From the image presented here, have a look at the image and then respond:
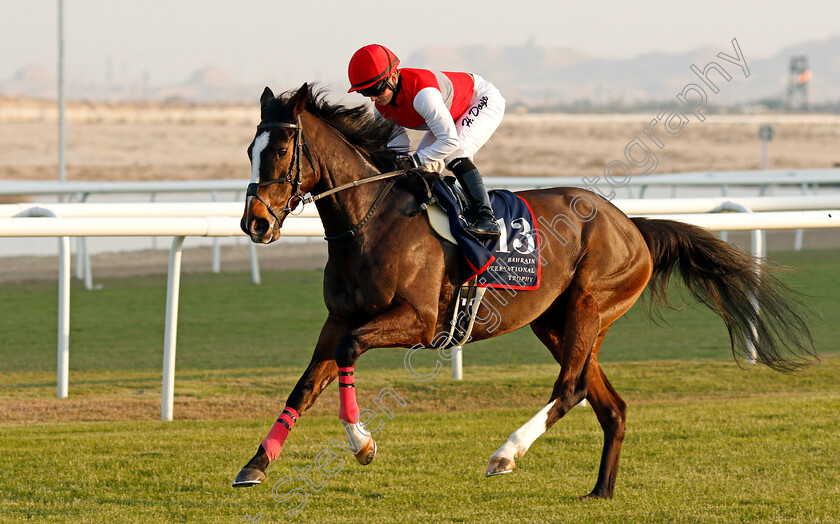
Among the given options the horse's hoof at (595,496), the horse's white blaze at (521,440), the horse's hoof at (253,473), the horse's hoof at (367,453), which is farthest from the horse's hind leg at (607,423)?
the horse's hoof at (253,473)

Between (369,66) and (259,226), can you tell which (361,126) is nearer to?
(369,66)

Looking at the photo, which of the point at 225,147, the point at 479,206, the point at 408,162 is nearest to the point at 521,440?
the point at 479,206

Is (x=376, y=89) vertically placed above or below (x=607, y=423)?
above

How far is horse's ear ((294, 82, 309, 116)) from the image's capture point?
3309 mm

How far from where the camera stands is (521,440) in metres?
3.39

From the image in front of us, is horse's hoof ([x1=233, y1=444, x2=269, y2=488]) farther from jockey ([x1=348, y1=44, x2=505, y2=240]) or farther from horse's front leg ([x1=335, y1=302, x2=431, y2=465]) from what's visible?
jockey ([x1=348, y1=44, x2=505, y2=240])

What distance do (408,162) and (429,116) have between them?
25 cm

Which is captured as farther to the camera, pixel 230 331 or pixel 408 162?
pixel 230 331

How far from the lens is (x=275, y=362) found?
21.7 feet

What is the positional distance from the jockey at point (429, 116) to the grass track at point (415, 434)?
1044 mm

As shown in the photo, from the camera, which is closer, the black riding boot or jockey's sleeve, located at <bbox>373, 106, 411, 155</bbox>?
the black riding boot

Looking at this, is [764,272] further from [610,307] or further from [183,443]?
[183,443]

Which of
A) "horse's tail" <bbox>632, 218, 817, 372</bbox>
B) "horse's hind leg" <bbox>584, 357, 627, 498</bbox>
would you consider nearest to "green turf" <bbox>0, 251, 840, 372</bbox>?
"horse's tail" <bbox>632, 218, 817, 372</bbox>

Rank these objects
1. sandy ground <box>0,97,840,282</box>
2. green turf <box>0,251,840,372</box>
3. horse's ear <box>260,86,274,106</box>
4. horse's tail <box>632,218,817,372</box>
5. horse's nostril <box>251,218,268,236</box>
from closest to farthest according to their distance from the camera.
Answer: horse's nostril <box>251,218,268,236</box>, horse's ear <box>260,86,274,106</box>, horse's tail <box>632,218,817,372</box>, green turf <box>0,251,840,372</box>, sandy ground <box>0,97,840,282</box>
